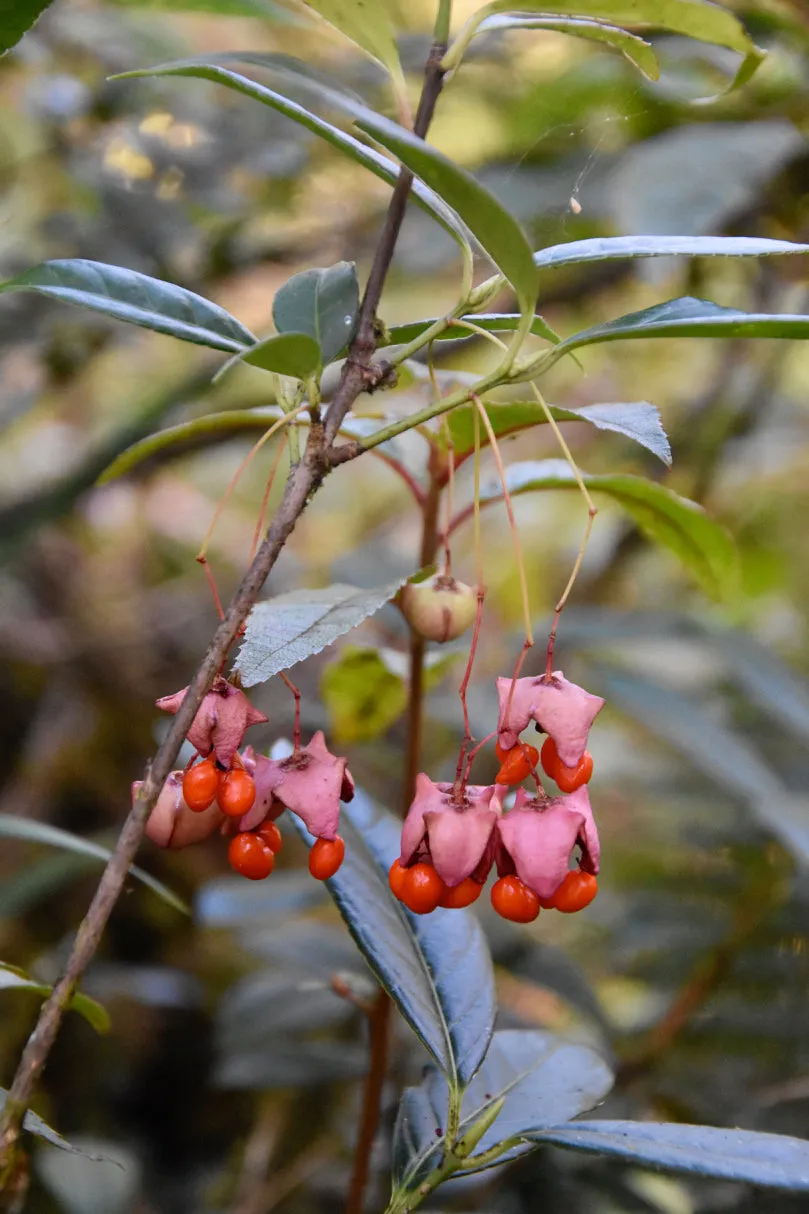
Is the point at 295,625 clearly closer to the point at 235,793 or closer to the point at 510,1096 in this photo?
the point at 235,793

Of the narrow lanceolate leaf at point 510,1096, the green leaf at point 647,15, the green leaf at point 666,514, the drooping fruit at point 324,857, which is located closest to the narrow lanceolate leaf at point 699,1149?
the narrow lanceolate leaf at point 510,1096

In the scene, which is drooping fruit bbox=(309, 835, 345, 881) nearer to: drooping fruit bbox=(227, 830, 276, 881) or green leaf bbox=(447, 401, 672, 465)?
drooping fruit bbox=(227, 830, 276, 881)

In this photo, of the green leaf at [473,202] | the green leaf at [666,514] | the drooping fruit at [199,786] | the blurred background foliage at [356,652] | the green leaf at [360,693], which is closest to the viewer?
the green leaf at [473,202]

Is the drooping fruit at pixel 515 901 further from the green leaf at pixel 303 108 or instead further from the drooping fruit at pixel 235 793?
the green leaf at pixel 303 108

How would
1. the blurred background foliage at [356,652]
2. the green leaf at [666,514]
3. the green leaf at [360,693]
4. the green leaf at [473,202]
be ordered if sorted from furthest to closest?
1. the blurred background foliage at [356,652]
2. the green leaf at [360,693]
3. the green leaf at [666,514]
4. the green leaf at [473,202]

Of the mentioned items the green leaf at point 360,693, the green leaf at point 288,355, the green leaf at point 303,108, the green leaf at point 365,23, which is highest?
the green leaf at point 365,23

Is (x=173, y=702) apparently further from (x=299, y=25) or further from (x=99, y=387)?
(x=99, y=387)

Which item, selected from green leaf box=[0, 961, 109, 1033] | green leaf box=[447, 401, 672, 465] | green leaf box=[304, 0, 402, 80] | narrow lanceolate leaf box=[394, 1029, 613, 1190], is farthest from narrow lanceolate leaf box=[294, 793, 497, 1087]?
green leaf box=[304, 0, 402, 80]

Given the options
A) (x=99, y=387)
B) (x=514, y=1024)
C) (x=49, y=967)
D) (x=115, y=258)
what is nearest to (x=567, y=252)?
(x=514, y=1024)
